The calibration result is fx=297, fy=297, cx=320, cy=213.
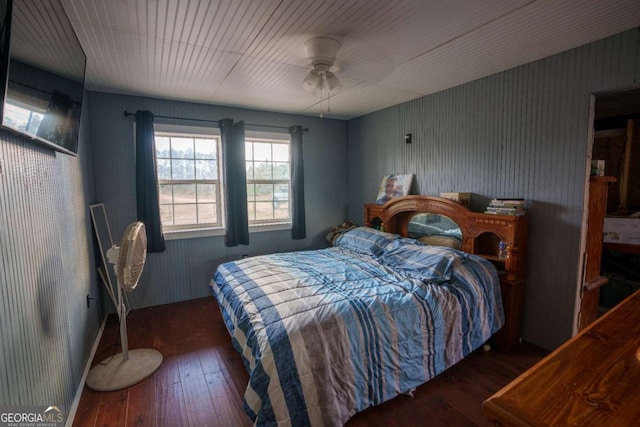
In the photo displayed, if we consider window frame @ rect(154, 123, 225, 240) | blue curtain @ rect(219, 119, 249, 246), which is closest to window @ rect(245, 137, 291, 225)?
blue curtain @ rect(219, 119, 249, 246)

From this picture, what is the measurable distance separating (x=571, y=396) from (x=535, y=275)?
2.25 m

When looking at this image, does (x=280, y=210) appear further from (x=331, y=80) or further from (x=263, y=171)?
(x=331, y=80)

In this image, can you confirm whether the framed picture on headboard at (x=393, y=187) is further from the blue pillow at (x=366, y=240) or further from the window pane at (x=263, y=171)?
the window pane at (x=263, y=171)

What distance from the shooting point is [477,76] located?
273 cm

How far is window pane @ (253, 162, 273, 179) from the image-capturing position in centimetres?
405

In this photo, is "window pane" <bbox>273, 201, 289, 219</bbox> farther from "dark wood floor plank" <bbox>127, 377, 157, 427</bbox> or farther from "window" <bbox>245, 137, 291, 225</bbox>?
"dark wood floor plank" <bbox>127, 377, 157, 427</bbox>

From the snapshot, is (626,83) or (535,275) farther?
(535,275)

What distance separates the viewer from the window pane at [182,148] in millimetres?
3537

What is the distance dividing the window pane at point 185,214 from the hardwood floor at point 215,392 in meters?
1.32

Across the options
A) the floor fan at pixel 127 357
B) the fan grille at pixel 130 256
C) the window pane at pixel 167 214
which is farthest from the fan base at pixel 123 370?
the window pane at pixel 167 214

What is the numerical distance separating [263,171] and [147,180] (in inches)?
55.9

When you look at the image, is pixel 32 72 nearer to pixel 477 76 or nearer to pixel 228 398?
pixel 228 398

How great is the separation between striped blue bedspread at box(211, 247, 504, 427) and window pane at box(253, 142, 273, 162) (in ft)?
6.14

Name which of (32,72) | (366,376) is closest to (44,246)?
(32,72)
